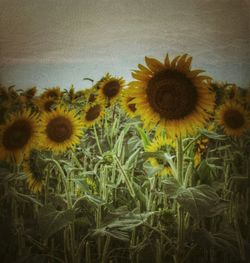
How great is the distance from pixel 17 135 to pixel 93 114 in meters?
0.27

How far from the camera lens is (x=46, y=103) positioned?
4.79ft

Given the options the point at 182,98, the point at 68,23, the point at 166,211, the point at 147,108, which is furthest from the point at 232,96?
the point at 68,23

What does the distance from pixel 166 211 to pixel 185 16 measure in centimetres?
68

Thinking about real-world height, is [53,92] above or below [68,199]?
above

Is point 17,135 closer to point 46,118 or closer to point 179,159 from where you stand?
point 46,118

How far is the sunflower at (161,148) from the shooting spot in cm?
134

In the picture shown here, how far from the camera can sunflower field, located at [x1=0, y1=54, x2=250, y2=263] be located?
4.21 ft

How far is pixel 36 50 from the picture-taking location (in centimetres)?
146

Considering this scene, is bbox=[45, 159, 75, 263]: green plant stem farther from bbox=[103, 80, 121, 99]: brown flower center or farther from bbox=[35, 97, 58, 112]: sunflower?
bbox=[103, 80, 121, 99]: brown flower center

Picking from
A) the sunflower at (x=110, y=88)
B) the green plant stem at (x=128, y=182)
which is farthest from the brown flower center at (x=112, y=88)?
the green plant stem at (x=128, y=182)

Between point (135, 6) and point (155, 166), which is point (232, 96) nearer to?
point (155, 166)

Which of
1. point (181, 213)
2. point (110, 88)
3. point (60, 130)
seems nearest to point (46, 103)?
point (60, 130)

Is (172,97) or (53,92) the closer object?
(172,97)

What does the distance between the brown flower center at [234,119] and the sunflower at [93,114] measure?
1.39ft
